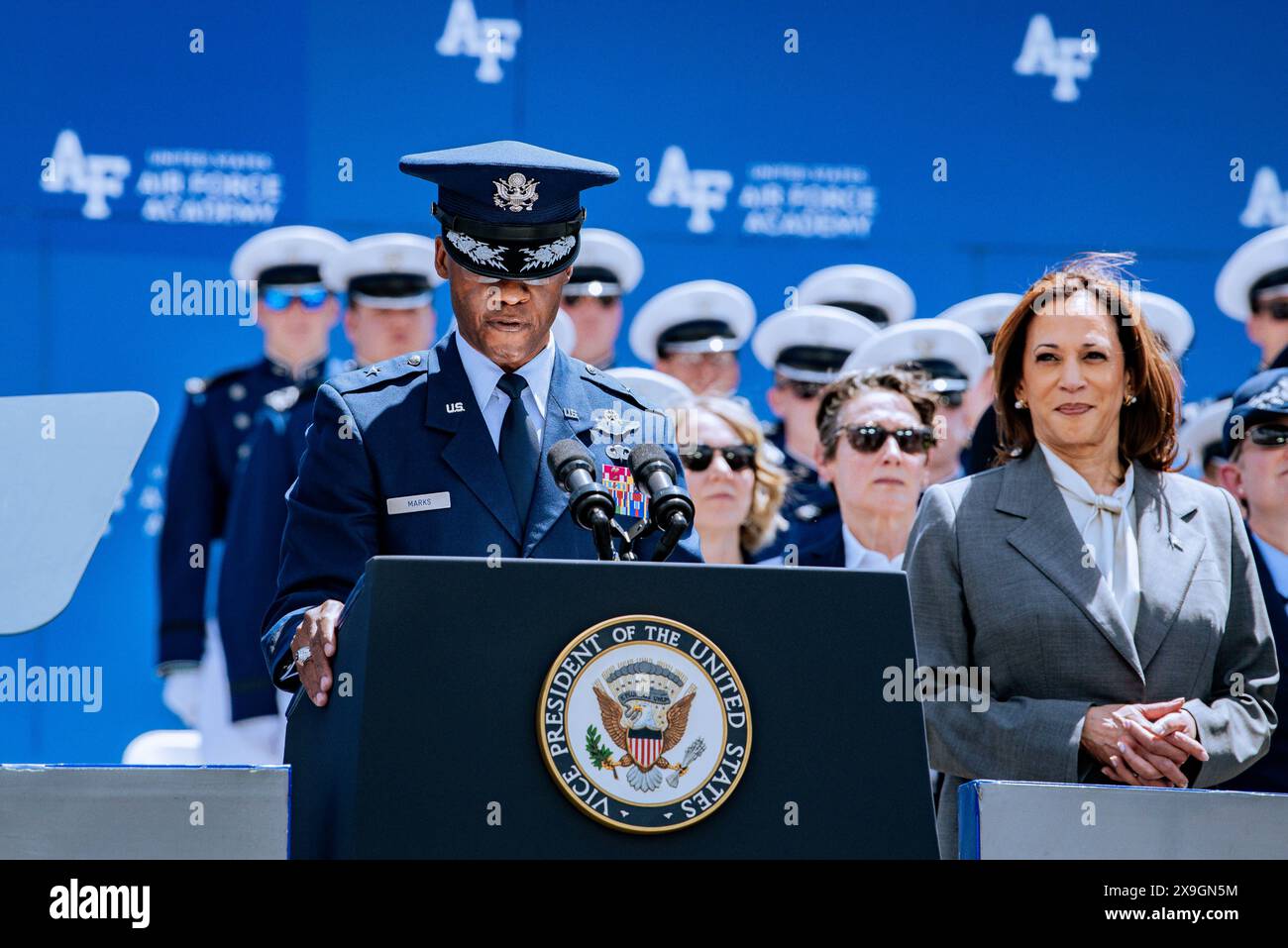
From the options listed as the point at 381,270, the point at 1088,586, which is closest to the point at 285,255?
the point at 381,270

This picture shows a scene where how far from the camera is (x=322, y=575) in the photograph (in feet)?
8.32

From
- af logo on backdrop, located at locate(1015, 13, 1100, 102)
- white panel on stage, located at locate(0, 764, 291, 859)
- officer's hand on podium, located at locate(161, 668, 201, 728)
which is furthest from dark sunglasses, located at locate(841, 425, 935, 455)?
white panel on stage, located at locate(0, 764, 291, 859)

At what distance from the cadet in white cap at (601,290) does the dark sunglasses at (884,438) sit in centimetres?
65

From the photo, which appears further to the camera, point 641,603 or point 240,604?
point 240,604

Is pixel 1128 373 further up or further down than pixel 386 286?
further down

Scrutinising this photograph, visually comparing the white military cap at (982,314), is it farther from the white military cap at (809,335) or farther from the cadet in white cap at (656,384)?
the cadet in white cap at (656,384)

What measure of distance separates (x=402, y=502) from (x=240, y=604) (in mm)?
1970

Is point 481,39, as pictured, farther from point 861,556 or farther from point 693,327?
point 861,556

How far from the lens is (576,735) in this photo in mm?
1985

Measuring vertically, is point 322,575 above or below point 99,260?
below

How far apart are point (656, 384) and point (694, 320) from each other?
0.61 ft
